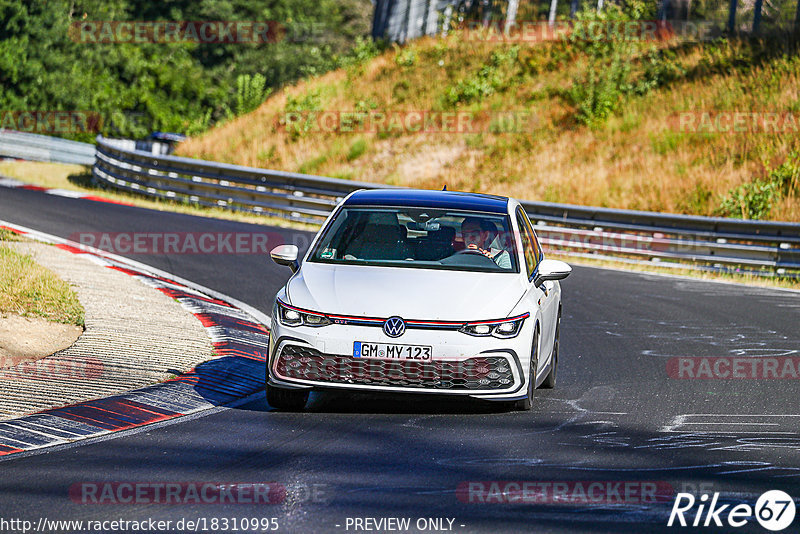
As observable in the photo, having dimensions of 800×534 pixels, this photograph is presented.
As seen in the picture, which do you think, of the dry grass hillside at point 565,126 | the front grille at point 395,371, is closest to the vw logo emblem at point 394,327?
the front grille at point 395,371

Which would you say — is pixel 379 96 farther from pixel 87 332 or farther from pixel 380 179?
pixel 87 332

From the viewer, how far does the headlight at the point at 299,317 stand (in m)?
8.00

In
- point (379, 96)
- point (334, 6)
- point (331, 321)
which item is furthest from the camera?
point (334, 6)

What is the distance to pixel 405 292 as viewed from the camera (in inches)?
318

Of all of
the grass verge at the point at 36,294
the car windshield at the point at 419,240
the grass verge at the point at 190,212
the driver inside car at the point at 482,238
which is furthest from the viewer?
the grass verge at the point at 190,212

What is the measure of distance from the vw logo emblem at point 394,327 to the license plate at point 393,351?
3.0 inches

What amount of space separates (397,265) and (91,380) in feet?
8.08

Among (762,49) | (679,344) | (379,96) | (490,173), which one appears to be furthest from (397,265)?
(379,96)

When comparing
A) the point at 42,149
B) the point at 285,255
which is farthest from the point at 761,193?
the point at 42,149

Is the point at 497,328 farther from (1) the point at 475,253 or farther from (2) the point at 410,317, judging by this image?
(1) the point at 475,253

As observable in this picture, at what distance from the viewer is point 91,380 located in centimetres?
880

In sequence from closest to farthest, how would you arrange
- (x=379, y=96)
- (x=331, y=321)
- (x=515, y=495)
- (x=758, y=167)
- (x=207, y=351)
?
(x=515, y=495) < (x=331, y=321) < (x=207, y=351) < (x=758, y=167) < (x=379, y=96)

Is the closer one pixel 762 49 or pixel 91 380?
pixel 91 380

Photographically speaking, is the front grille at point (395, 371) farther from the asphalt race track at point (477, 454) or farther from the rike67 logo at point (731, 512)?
the rike67 logo at point (731, 512)
